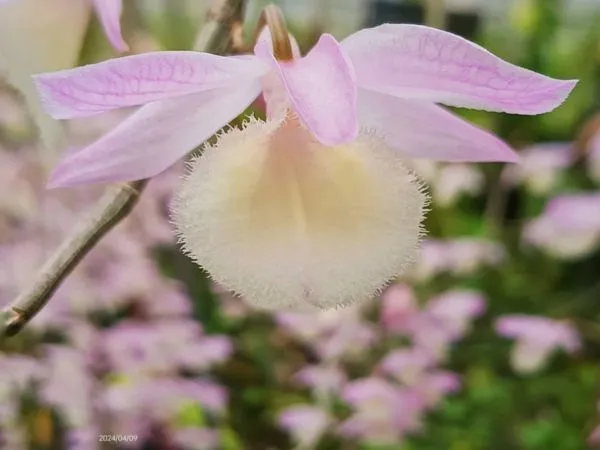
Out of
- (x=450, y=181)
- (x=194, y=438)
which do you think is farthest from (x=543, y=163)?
(x=194, y=438)

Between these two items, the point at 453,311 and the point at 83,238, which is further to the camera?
the point at 453,311

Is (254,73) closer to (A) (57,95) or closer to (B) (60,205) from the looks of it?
(A) (57,95)

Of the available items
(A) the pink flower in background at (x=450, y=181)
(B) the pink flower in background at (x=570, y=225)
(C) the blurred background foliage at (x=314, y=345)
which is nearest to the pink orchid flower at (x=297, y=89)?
(C) the blurred background foliage at (x=314, y=345)

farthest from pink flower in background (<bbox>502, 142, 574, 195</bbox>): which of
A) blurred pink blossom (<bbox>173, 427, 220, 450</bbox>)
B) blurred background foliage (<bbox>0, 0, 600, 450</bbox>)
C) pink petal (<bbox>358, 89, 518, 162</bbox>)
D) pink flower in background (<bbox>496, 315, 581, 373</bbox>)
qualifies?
pink petal (<bbox>358, 89, 518, 162</bbox>)

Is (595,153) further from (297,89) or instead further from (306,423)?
(297,89)

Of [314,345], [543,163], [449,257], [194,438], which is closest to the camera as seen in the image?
[194,438]

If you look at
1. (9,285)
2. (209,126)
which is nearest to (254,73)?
(209,126)
